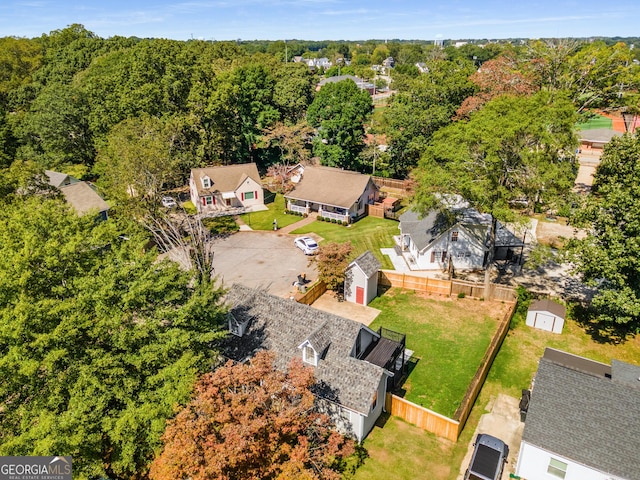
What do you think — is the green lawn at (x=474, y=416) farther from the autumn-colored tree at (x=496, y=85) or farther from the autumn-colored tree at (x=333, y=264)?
the autumn-colored tree at (x=496, y=85)

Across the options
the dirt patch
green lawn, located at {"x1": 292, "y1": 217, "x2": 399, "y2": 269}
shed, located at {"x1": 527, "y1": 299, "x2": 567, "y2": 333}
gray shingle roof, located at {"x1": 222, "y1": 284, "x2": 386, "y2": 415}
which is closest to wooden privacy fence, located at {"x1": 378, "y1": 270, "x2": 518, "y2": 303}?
shed, located at {"x1": 527, "y1": 299, "x2": 567, "y2": 333}

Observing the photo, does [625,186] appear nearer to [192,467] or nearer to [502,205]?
[502,205]

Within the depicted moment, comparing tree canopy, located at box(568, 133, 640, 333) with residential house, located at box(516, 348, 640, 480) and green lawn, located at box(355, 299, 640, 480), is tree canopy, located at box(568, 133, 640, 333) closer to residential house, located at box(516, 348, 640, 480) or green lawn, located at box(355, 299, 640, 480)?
green lawn, located at box(355, 299, 640, 480)

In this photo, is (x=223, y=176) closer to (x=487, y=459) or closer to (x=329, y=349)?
(x=329, y=349)

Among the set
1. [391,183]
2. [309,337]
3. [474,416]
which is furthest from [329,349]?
[391,183]

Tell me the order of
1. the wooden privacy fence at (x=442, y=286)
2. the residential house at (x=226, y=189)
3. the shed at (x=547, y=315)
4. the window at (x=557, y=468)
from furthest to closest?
the residential house at (x=226, y=189) < the wooden privacy fence at (x=442, y=286) < the shed at (x=547, y=315) < the window at (x=557, y=468)

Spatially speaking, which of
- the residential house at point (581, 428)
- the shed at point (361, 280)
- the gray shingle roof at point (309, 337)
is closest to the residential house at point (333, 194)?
the shed at point (361, 280)
